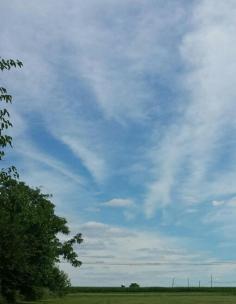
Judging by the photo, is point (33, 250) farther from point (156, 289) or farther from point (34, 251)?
point (156, 289)

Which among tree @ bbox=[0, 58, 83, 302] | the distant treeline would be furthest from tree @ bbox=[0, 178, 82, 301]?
the distant treeline

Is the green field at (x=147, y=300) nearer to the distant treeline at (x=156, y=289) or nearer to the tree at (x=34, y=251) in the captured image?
the tree at (x=34, y=251)

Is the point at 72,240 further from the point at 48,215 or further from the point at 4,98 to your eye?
the point at 4,98

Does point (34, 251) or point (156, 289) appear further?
point (156, 289)

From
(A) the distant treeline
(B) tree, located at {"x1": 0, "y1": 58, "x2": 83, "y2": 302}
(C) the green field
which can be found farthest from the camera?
(A) the distant treeline

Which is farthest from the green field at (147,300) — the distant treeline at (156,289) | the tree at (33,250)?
the distant treeline at (156,289)

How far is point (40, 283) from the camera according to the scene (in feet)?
216

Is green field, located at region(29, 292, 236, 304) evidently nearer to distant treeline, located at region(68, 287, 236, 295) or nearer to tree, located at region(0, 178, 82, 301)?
tree, located at region(0, 178, 82, 301)

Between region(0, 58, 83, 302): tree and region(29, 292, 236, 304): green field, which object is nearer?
region(0, 58, 83, 302): tree

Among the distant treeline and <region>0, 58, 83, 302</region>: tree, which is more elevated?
the distant treeline

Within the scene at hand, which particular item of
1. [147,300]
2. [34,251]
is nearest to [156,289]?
[147,300]

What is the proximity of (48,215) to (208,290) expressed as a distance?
284 ft

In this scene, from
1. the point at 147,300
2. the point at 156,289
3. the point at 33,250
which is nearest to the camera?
the point at 33,250

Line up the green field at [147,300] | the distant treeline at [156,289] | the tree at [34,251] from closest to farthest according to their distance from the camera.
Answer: the tree at [34,251] → the green field at [147,300] → the distant treeline at [156,289]
